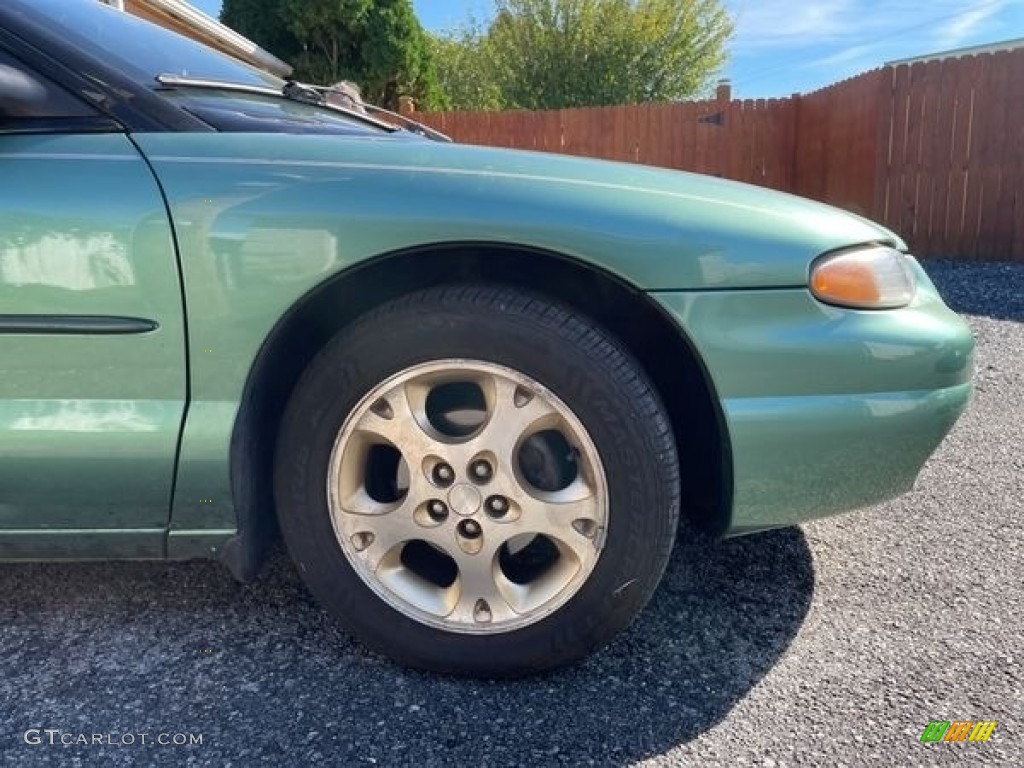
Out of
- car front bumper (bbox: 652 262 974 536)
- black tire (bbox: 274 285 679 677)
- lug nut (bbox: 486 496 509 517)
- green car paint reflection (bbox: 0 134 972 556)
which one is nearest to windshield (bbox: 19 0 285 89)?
green car paint reflection (bbox: 0 134 972 556)

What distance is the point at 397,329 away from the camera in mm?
1692

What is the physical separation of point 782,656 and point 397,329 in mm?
1157

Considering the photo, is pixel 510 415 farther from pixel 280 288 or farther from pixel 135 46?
pixel 135 46

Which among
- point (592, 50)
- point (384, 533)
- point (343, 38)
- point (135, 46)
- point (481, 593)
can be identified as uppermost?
point (592, 50)

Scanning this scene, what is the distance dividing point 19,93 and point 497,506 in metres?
1.32

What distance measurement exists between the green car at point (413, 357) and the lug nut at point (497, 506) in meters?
0.01

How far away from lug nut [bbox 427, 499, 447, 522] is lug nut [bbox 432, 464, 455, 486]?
5 centimetres

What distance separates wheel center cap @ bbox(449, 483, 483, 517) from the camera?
175 cm

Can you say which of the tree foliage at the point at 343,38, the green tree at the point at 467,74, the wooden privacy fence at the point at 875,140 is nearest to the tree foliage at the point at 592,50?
the green tree at the point at 467,74

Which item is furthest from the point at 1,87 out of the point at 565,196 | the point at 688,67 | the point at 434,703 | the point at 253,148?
the point at 688,67

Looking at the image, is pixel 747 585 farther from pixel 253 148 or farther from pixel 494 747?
pixel 253 148

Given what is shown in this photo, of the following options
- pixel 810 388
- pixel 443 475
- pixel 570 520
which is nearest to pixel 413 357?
pixel 443 475

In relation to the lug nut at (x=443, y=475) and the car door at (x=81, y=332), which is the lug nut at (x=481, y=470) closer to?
the lug nut at (x=443, y=475)

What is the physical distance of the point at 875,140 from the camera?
358 inches
